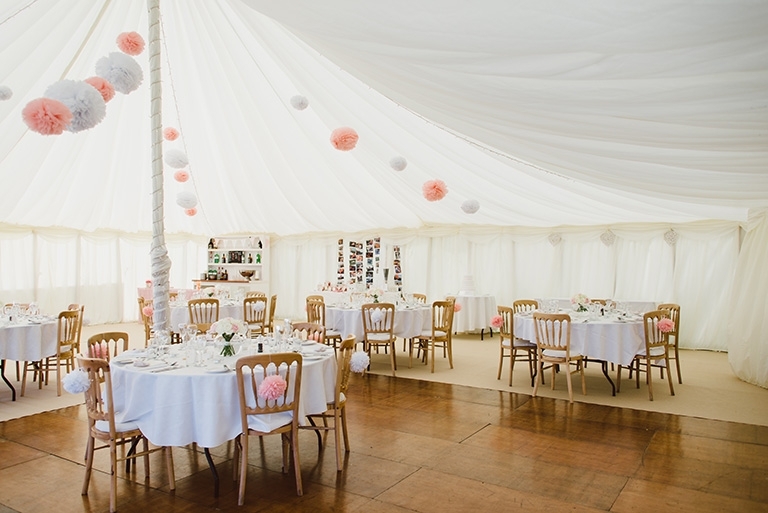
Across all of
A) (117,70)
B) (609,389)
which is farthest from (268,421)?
(609,389)

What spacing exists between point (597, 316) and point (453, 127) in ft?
11.0

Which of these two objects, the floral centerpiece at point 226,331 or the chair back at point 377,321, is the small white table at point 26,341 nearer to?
the floral centerpiece at point 226,331

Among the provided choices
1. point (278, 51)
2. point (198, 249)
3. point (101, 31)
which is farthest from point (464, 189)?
point (198, 249)

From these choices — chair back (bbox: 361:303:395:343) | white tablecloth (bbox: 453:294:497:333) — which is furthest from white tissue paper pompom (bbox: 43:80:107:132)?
white tablecloth (bbox: 453:294:497:333)

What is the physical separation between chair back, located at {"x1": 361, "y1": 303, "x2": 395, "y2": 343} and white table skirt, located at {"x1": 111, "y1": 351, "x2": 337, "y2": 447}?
3.85 m

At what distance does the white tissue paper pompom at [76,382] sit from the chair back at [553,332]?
468cm

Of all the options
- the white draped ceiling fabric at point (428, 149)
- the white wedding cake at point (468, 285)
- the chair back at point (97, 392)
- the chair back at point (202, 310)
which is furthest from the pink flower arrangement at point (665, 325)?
the chair back at point (202, 310)

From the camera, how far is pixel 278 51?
619cm

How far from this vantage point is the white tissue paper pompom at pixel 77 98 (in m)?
3.73

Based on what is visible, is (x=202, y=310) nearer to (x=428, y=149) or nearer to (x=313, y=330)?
(x=313, y=330)

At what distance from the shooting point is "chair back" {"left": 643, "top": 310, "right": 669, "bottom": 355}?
6371 millimetres

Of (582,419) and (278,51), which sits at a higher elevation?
(278,51)

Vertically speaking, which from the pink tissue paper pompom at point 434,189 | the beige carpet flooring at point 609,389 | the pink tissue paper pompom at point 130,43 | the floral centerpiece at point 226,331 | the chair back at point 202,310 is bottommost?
the beige carpet flooring at point 609,389

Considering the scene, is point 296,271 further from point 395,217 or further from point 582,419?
point 582,419
